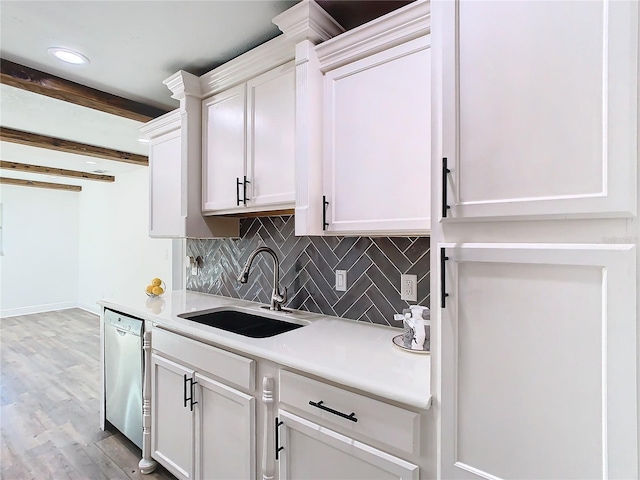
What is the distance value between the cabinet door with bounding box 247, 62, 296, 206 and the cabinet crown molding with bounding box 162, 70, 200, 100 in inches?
18.3

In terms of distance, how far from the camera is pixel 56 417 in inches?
100

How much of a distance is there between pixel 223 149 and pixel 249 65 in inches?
19.7

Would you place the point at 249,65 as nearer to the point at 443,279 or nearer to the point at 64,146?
the point at 443,279

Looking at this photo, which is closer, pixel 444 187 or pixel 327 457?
pixel 444 187

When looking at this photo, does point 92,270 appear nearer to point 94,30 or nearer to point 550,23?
point 94,30

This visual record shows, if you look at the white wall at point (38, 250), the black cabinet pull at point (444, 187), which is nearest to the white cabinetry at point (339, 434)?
the black cabinet pull at point (444, 187)

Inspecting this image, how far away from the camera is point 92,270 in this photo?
238 inches

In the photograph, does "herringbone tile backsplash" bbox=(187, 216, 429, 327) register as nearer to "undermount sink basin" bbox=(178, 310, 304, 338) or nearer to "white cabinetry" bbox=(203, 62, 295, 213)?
"undermount sink basin" bbox=(178, 310, 304, 338)

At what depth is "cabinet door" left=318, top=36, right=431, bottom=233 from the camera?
4.18 ft

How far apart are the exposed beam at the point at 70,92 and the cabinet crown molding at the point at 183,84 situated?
0.69m

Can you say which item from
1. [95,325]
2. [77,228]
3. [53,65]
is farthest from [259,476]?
[77,228]

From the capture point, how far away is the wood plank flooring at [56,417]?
1989 mm

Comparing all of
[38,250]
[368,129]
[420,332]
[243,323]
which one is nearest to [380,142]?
→ [368,129]

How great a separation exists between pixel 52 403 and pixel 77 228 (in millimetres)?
4770
